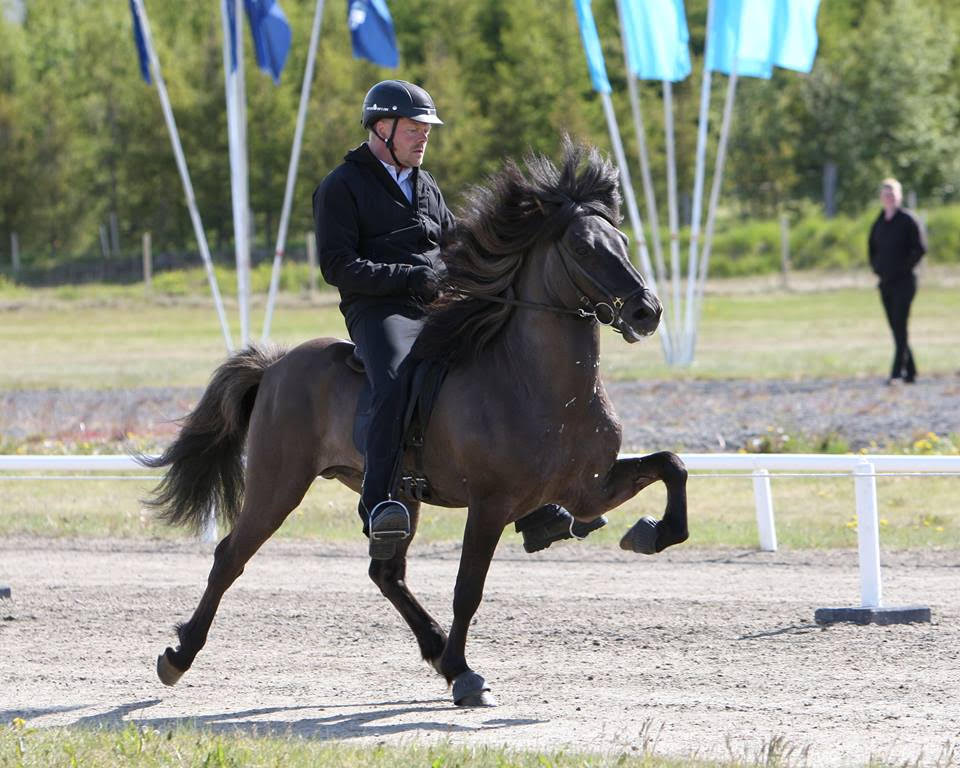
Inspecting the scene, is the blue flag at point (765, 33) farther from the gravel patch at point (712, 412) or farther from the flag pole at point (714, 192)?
the gravel patch at point (712, 412)

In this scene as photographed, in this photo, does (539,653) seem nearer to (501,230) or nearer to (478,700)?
(478,700)

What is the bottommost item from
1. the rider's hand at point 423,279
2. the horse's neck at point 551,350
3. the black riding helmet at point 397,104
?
the horse's neck at point 551,350

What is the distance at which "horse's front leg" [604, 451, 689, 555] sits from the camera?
21.2ft

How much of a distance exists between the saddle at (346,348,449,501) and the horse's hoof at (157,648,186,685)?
132 centimetres

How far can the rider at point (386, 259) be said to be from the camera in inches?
258

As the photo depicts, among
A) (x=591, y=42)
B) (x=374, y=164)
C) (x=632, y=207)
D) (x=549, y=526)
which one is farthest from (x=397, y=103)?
(x=591, y=42)

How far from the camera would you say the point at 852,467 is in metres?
9.13

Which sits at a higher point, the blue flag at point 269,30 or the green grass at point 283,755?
the blue flag at point 269,30

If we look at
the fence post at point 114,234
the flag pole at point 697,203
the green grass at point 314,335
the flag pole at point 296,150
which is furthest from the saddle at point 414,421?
the fence post at point 114,234

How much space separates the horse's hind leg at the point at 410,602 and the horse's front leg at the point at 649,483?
3.44 feet

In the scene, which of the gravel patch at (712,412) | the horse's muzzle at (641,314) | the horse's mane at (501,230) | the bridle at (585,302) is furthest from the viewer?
the gravel patch at (712,412)

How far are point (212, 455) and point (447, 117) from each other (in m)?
41.3

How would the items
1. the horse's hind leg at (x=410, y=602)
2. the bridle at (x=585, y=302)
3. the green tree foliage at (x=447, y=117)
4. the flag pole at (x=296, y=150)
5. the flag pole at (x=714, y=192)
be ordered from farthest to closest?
the green tree foliage at (x=447, y=117) < the flag pole at (x=714, y=192) < the flag pole at (x=296, y=150) < the horse's hind leg at (x=410, y=602) < the bridle at (x=585, y=302)

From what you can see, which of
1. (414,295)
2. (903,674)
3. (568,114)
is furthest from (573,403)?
(568,114)
